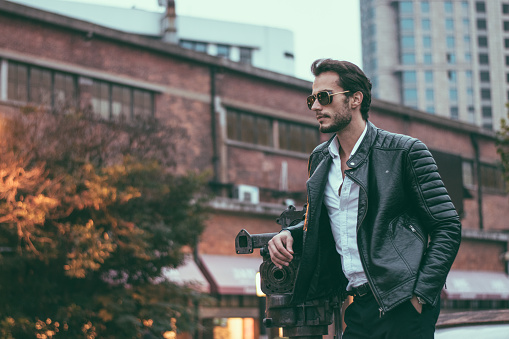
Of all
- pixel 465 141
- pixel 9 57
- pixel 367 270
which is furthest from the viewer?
pixel 465 141

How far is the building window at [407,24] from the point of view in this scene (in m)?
101

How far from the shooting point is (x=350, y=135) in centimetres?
362

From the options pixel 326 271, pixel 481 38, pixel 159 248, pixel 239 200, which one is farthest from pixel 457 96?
pixel 326 271

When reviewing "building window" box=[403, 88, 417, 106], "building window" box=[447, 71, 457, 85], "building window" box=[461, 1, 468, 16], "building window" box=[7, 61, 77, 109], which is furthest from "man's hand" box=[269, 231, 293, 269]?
"building window" box=[461, 1, 468, 16]

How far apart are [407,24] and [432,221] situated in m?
101

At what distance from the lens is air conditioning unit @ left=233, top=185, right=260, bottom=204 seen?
2516 cm

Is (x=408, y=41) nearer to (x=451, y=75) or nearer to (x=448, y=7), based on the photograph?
(x=448, y=7)

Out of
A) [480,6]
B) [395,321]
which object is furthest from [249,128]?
[480,6]

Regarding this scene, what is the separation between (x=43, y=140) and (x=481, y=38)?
9372 centimetres

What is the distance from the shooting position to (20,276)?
14547 millimetres

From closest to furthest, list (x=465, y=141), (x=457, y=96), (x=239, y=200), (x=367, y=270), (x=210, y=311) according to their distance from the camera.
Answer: (x=367, y=270), (x=210, y=311), (x=239, y=200), (x=465, y=141), (x=457, y=96)

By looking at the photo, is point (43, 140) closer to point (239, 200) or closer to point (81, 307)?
point (81, 307)

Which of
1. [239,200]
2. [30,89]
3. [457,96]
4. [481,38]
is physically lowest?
[239,200]

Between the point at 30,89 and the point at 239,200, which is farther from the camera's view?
the point at 239,200
